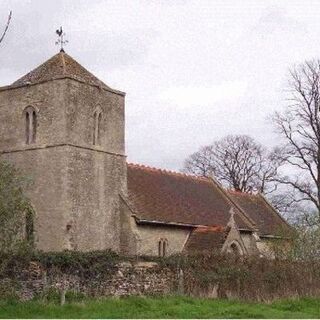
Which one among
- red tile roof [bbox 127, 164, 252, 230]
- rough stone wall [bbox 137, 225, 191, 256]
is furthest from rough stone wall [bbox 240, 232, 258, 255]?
rough stone wall [bbox 137, 225, 191, 256]

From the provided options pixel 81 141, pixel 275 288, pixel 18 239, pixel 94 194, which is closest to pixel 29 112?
pixel 81 141

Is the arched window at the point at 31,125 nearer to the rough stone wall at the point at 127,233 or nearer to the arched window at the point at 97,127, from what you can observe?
the arched window at the point at 97,127

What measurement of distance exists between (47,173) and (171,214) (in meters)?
7.25

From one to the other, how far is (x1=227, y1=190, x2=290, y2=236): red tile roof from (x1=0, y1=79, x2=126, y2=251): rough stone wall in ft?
37.6

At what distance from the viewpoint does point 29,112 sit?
32.6 meters

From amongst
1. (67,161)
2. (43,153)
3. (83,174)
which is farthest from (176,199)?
(43,153)

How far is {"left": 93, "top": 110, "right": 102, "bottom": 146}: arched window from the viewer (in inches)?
1298

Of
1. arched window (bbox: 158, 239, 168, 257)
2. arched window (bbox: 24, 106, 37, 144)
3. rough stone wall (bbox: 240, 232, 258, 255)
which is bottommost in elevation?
arched window (bbox: 158, 239, 168, 257)

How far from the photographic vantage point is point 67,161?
31094 mm

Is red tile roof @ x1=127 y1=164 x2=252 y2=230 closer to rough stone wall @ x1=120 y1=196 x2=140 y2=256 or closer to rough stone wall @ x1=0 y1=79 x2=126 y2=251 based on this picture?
rough stone wall @ x1=120 y1=196 x2=140 y2=256

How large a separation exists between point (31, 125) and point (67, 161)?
2.92 meters

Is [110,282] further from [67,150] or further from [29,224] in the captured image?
[67,150]

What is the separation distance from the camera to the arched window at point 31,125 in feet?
106

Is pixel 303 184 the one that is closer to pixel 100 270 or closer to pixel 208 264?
pixel 208 264
